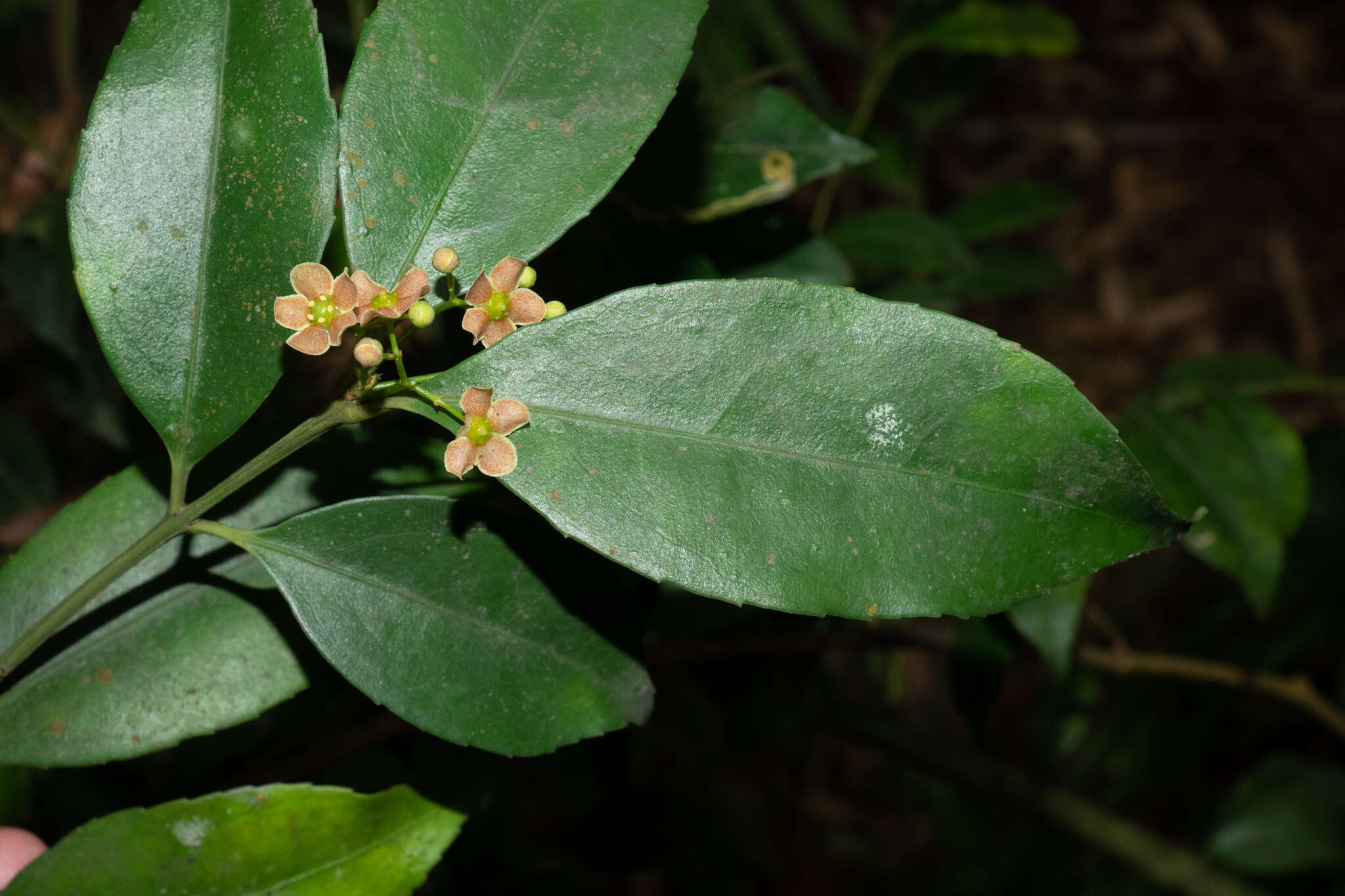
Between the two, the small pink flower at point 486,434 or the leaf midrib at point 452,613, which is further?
the leaf midrib at point 452,613

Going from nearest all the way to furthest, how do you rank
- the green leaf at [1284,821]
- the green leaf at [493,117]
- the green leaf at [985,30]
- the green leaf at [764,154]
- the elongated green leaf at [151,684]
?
the green leaf at [493,117]
the elongated green leaf at [151,684]
the green leaf at [764,154]
the green leaf at [985,30]
the green leaf at [1284,821]

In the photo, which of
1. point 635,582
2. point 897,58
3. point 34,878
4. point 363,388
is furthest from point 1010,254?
point 34,878

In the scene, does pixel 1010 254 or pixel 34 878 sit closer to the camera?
pixel 34 878

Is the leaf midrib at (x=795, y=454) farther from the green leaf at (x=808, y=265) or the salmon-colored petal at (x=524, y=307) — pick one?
the green leaf at (x=808, y=265)

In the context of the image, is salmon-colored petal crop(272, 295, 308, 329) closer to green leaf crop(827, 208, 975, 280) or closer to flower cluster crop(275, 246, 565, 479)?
flower cluster crop(275, 246, 565, 479)

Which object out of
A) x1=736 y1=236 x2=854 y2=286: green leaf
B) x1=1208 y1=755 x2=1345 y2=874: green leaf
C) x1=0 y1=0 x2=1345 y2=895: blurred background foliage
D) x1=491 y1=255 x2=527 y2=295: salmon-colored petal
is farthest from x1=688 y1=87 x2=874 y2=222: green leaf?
x1=1208 y1=755 x2=1345 y2=874: green leaf

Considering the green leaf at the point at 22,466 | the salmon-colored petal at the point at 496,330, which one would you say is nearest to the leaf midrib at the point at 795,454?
the salmon-colored petal at the point at 496,330

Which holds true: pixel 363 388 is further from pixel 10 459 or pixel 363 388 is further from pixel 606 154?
pixel 10 459

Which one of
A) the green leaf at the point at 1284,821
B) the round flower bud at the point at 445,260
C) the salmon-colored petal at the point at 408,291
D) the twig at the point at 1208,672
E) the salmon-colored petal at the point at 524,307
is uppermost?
the round flower bud at the point at 445,260
